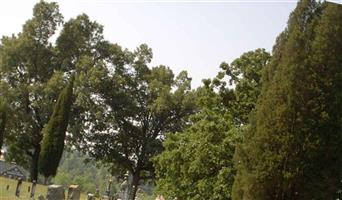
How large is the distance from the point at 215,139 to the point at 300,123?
6462 millimetres

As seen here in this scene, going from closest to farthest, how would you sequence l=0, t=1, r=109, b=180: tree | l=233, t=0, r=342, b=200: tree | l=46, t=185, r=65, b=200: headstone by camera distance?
l=233, t=0, r=342, b=200: tree, l=46, t=185, r=65, b=200: headstone, l=0, t=1, r=109, b=180: tree

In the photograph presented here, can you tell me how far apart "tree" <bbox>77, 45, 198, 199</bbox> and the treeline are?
92 mm

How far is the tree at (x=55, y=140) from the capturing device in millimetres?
32312

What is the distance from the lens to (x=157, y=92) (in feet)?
139

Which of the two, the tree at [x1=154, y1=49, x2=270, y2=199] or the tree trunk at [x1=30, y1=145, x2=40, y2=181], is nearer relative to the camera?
A: the tree at [x1=154, y1=49, x2=270, y2=199]

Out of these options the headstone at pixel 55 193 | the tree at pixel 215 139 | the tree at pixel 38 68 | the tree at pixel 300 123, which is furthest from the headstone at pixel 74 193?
the tree at pixel 38 68

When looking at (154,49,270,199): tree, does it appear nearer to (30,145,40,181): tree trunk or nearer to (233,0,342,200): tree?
→ (233,0,342,200): tree

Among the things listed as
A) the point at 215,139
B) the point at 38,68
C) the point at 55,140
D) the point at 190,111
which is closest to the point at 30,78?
the point at 38,68

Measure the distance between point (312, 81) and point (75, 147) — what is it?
2955cm

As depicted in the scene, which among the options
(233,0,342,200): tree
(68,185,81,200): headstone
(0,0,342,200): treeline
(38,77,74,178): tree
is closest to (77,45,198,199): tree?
(0,0,342,200): treeline

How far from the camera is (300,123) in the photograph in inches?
542

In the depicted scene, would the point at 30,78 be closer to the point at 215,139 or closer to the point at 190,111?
the point at 190,111

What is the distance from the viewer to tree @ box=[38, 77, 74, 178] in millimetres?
32312

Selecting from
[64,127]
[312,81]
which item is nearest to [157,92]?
[64,127]
